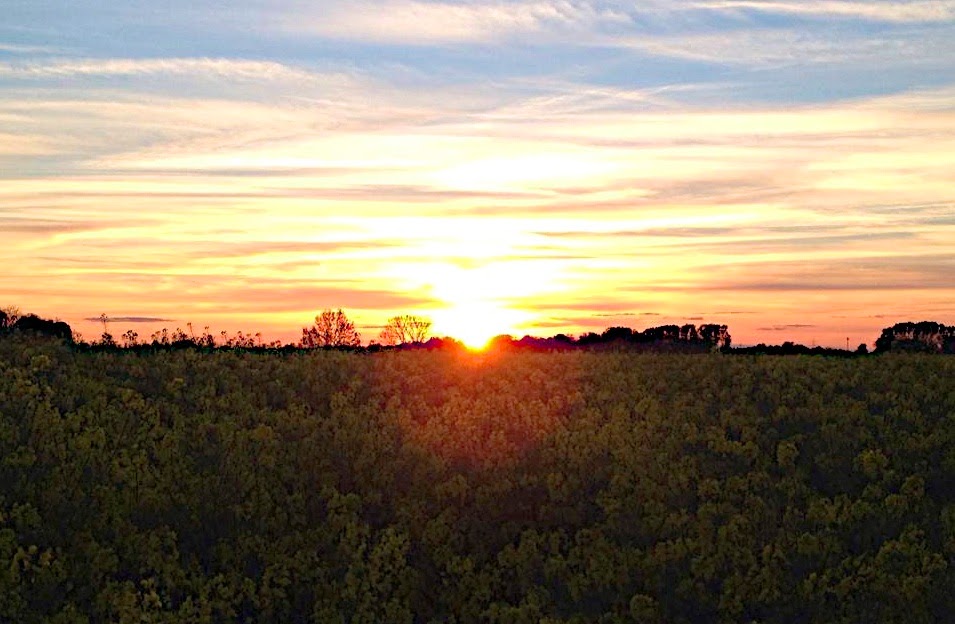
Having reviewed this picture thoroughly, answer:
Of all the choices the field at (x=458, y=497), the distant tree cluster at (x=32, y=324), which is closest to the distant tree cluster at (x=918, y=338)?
the field at (x=458, y=497)

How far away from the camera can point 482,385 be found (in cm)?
2023

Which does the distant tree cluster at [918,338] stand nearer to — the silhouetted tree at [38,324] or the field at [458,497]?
the field at [458,497]

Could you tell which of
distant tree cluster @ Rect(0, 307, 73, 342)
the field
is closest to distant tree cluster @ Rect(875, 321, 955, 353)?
the field

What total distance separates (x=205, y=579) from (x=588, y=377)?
10605 millimetres

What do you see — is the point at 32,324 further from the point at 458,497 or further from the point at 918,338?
the point at 918,338

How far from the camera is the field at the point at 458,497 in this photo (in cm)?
1229

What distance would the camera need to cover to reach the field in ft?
40.3

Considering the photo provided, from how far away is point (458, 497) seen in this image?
47.6ft

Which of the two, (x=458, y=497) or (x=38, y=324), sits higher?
(x=38, y=324)

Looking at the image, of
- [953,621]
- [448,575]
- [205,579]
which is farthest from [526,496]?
[953,621]

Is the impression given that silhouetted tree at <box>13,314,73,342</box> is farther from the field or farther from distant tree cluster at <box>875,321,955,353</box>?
distant tree cluster at <box>875,321,955,353</box>

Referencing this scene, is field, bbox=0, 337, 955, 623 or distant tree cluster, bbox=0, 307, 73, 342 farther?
distant tree cluster, bbox=0, 307, 73, 342

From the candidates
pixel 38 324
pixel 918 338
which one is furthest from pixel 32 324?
pixel 918 338

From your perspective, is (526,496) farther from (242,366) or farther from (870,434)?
(242,366)
